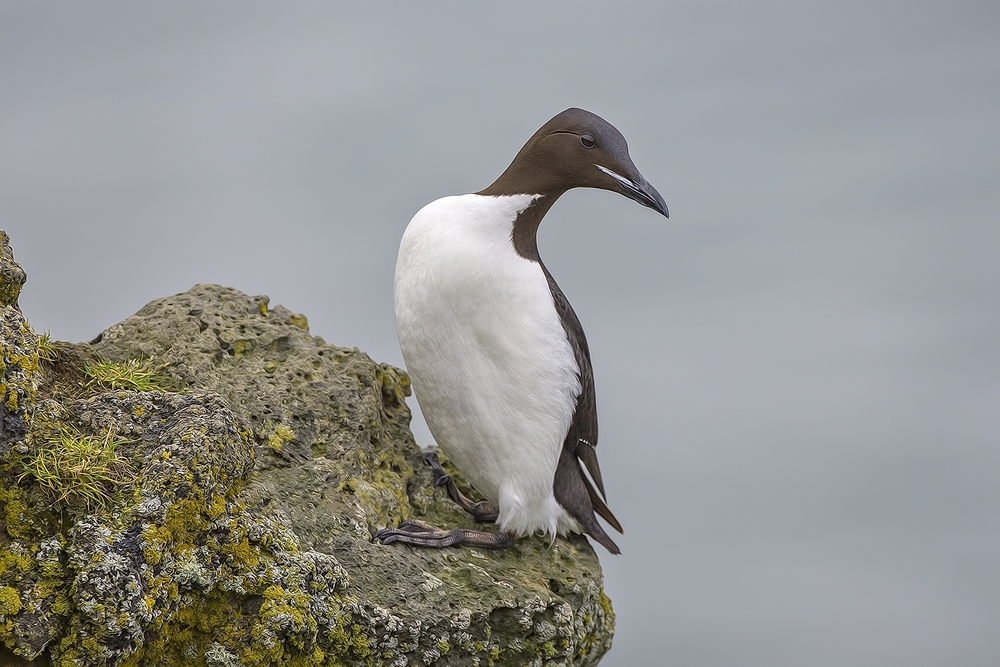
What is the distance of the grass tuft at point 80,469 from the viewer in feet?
12.2

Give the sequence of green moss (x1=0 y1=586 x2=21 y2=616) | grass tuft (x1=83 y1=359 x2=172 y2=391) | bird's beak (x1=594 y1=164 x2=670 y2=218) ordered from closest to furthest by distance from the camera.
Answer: green moss (x1=0 y1=586 x2=21 y2=616)
grass tuft (x1=83 y1=359 x2=172 y2=391)
bird's beak (x1=594 y1=164 x2=670 y2=218)

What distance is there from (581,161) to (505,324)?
0.82 m

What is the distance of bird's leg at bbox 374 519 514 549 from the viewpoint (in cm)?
461

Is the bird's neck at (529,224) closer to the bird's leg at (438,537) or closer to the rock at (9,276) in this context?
the bird's leg at (438,537)

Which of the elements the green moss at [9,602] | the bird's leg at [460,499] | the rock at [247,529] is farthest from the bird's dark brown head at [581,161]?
the green moss at [9,602]

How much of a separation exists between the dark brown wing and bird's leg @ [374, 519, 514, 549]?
44 centimetres

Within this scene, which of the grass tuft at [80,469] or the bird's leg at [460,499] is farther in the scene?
the bird's leg at [460,499]

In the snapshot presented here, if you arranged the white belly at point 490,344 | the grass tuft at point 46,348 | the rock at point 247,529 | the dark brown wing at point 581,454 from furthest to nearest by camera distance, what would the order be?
the dark brown wing at point 581,454 < the white belly at point 490,344 < the grass tuft at point 46,348 < the rock at point 247,529

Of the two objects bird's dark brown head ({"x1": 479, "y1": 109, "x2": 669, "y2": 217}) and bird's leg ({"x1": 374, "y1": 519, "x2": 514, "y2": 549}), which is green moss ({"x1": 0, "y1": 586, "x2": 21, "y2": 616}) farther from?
bird's dark brown head ({"x1": 479, "y1": 109, "x2": 669, "y2": 217})

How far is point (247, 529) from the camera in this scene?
13.1ft

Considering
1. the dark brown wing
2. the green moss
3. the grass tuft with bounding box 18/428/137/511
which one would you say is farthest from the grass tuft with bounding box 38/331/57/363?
the dark brown wing

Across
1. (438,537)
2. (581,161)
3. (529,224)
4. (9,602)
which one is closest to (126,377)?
(9,602)

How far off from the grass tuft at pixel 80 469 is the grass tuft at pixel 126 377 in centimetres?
39

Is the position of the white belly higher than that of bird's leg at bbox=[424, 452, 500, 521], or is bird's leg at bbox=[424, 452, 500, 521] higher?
the white belly
